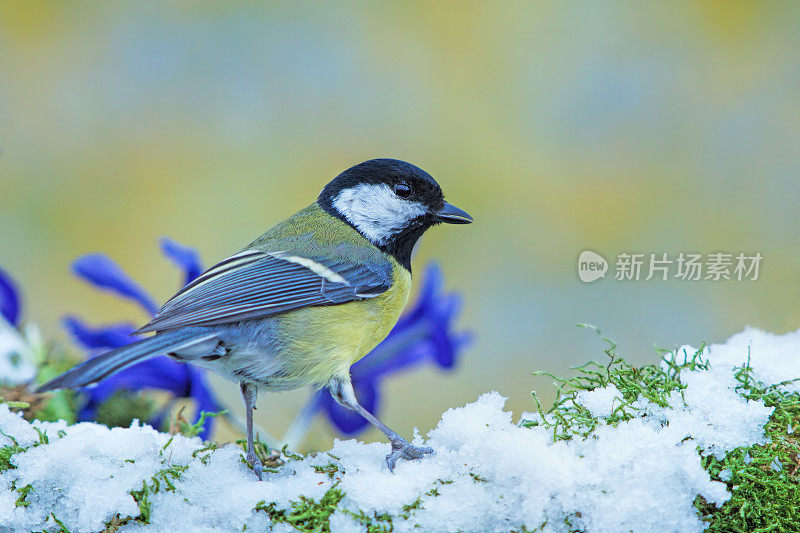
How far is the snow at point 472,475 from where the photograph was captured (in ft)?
2.84

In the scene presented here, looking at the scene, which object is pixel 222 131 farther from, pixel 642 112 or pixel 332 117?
pixel 642 112

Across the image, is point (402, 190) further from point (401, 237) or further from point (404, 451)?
point (404, 451)

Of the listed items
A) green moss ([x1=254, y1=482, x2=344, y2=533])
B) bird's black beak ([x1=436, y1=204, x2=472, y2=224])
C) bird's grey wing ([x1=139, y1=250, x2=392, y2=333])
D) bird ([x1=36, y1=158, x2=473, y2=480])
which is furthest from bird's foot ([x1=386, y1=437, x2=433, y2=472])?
bird's black beak ([x1=436, y1=204, x2=472, y2=224])

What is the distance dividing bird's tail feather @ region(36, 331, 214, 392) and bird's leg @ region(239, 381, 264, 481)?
155 millimetres

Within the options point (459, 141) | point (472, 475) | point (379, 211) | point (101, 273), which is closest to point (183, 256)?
point (101, 273)

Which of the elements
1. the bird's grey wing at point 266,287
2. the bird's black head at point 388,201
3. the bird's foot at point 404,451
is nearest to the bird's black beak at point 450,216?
the bird's black head at point 388,201

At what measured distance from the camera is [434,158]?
147 inches

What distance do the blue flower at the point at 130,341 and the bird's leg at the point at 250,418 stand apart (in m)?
0.06

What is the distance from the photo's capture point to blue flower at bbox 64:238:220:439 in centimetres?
133

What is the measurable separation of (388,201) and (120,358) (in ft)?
2.52

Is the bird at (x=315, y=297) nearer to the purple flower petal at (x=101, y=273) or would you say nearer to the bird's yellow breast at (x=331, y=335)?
the bird's yellow breast at (x=331, y=335)

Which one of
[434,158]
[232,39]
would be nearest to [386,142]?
[434,158]

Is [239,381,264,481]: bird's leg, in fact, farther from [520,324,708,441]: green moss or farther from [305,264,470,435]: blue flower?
[520,324,708,441]: green moss

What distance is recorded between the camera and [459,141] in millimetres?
3789
